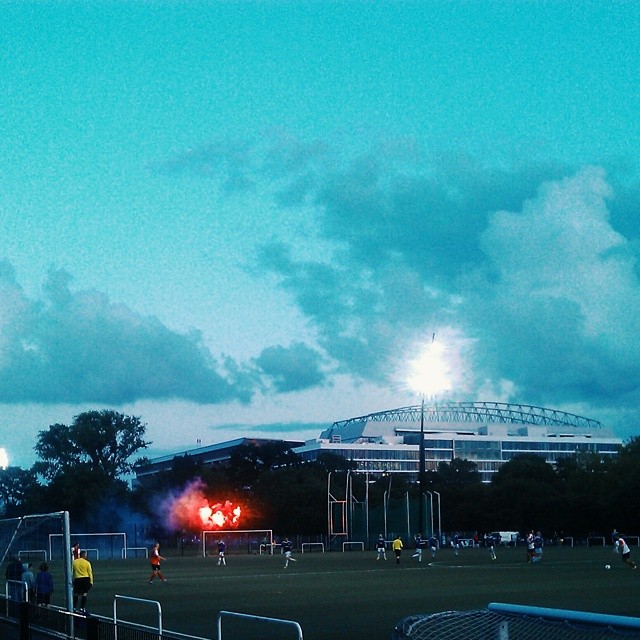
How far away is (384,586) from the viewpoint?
35.5 meters

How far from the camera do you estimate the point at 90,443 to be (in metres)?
118

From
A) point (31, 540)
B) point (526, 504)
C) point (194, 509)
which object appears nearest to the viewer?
point (31, 540)

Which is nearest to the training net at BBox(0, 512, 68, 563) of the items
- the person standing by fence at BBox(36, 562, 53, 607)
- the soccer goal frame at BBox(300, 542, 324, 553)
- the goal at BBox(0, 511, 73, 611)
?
the goal at BBox(0, 511, 73, 611)

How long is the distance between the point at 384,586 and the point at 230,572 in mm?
15914

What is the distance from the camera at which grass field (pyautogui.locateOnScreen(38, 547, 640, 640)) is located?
23.5m

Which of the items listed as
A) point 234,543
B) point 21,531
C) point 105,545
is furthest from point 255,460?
point 21,531

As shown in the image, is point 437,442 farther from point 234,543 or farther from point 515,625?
point 515,625

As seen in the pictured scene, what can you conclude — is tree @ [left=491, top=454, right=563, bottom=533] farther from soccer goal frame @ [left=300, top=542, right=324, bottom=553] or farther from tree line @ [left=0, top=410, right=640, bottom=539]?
soccer goal frame @ [left=300, top=542, right=324, bottom=553]

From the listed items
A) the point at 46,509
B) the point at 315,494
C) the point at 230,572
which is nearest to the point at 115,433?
the point at 46,509

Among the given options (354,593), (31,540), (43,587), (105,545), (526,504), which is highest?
(43,587)

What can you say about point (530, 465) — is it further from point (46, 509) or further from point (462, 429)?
point (462, 429)

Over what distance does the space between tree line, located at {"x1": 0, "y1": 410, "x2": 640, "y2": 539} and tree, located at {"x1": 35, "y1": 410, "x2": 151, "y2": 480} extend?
0.12 meters

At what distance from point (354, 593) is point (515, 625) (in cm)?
2423

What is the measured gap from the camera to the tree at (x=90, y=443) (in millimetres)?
117375
